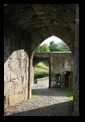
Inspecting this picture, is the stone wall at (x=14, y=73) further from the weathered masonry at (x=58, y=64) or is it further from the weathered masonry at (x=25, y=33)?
the weathered masonry at (x=58, y=64)

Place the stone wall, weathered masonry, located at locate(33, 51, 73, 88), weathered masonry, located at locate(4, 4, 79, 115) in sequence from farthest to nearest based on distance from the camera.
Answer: weathered masonry, located at locate(33, 51, 73, 88) < the stone wall < weathered masonry, located at locate(4, 4, 79, 115)

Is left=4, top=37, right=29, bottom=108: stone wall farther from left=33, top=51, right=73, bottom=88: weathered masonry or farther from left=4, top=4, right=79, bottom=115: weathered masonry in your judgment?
left=33, top=51, right=73, bottom=88: weathered masonry

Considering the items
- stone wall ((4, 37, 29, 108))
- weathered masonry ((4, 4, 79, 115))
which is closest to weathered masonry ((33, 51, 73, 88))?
weathered masonry ((4, 4, 79, 115))

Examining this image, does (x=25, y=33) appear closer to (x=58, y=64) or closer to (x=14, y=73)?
(x=14, y=73)

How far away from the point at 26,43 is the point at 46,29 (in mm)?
1293

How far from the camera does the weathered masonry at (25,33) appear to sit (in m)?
8.27

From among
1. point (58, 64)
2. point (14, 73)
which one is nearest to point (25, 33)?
point (14, 73)

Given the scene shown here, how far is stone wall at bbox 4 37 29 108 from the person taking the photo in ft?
30.2

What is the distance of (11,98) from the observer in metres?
9.88

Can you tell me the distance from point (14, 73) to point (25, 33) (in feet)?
7.85

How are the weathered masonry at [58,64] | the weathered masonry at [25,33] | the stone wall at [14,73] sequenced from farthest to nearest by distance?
1. the weathered masonry at [58,64]
2. the stone wall at [14,73]
3. the weathered masonry at [25,33]

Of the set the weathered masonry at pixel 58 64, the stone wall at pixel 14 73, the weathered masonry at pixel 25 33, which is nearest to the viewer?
the weathered masonry at pixel 25 33

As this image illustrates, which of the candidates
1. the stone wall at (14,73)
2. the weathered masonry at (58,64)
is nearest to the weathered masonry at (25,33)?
the stone wall at (14,73)
